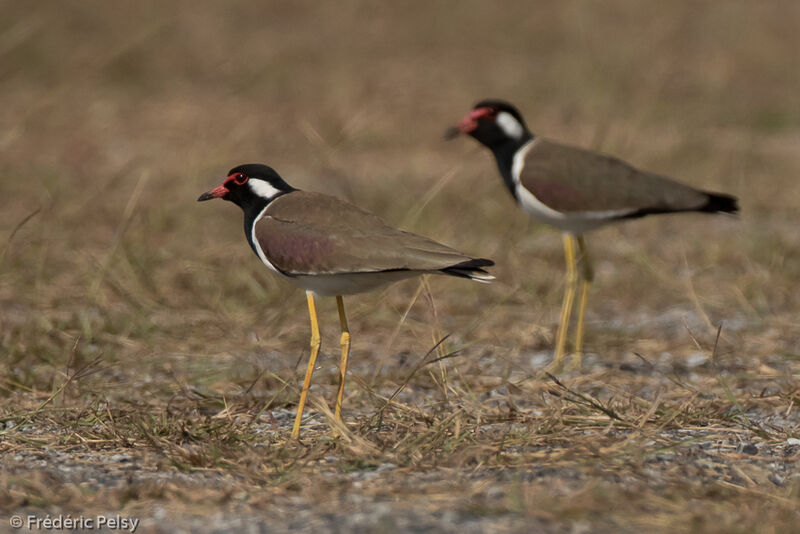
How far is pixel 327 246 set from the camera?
4066 millimetres

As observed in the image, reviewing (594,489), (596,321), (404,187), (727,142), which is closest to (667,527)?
(594,489)

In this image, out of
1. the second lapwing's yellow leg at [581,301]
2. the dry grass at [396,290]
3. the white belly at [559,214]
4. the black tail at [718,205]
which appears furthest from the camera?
the white belly at [559,214]

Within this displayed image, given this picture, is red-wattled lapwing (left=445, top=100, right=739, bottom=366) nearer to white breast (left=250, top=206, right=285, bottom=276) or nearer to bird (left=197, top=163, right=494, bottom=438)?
bird (left=197, top=163, right=494, bottom=438)

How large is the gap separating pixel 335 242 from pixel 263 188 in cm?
49

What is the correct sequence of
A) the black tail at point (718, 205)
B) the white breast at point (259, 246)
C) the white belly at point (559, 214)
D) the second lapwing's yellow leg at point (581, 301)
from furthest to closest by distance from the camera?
the white belly at point (559, 214) < the black tail at point (718, 205) < the second lapwing's yellow leg at point (581, 301) < the white breast at point (259, 246)

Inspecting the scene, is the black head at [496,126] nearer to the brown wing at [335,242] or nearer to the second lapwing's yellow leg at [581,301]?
the second lapwing's yellow leg at [581,301]

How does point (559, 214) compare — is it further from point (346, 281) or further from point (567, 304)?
point (346, 281)

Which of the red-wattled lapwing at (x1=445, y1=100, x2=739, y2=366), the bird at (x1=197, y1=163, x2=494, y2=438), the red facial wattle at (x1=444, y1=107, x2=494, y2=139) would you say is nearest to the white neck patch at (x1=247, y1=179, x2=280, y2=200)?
the bird at (x1=197, y1=163, x2=494, y2=438)

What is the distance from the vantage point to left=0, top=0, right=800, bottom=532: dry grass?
349cm

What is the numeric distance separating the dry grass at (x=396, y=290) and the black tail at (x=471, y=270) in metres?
0.49

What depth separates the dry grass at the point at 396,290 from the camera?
3.49m

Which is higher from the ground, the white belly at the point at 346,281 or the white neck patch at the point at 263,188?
the white neck patch at the point at 263,188

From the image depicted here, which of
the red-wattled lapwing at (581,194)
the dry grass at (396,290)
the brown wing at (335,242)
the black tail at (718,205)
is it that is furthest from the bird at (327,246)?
the black tail at (718,205)

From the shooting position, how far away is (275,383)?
4957mm
